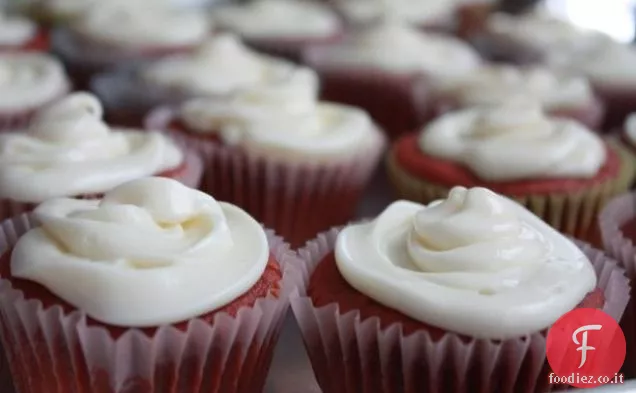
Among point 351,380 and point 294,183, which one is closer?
point 351,380

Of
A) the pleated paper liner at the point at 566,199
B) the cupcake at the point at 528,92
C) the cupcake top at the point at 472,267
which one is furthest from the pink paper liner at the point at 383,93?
the cupcake top at the point at 472,267

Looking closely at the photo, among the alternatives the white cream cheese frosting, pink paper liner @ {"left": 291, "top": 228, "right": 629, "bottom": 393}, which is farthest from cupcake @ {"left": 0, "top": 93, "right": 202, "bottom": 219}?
pink paper liner @ {"left": 291, "top": 228, "right": 629, "bottom": 393}

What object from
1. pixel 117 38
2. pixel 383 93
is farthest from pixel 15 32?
pixel 383 93

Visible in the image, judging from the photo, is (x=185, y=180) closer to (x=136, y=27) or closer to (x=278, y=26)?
(x=136, y=27)

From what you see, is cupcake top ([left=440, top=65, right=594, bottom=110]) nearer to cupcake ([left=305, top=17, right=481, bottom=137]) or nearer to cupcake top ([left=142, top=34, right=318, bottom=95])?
cupcake ([left=305, top=17, right=481, bottom=137])

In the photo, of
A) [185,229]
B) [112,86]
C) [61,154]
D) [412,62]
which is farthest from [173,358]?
[412,62]

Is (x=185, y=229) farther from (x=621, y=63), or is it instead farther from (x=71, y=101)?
(x=621, y=63)
